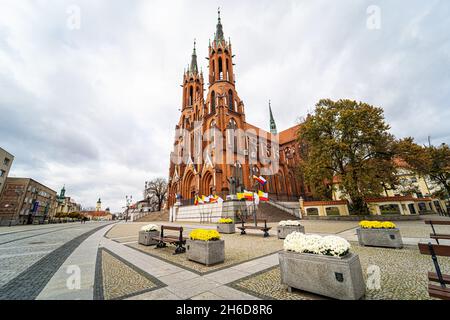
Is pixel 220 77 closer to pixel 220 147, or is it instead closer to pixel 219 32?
pixel 219 32

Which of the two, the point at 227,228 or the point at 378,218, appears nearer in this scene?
the point at 227,228

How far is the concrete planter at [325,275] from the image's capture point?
294 cm

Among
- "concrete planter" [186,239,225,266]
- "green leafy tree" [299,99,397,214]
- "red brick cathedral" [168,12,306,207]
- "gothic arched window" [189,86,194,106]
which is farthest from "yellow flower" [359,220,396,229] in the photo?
"gothic arched window" [189,86,194,106]

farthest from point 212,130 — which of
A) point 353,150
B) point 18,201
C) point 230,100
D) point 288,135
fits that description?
point 18,201

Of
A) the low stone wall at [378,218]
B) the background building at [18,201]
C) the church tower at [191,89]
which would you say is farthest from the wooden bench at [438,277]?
the background building at [18,201]

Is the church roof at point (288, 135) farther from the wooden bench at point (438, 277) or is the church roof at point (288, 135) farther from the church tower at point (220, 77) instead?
the wooden bench at point (438, 277)

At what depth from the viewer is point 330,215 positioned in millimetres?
22750

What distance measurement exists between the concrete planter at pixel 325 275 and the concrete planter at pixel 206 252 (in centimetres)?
252

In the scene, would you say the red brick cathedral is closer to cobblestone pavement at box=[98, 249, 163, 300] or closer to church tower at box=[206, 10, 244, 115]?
church tower at box=[206, 10, 244, 115]

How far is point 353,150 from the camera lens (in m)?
18.9

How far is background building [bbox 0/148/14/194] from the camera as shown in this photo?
36.2 meters

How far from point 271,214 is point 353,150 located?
1202cm

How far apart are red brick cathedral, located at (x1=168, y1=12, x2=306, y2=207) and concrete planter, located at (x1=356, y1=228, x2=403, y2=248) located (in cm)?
2056
